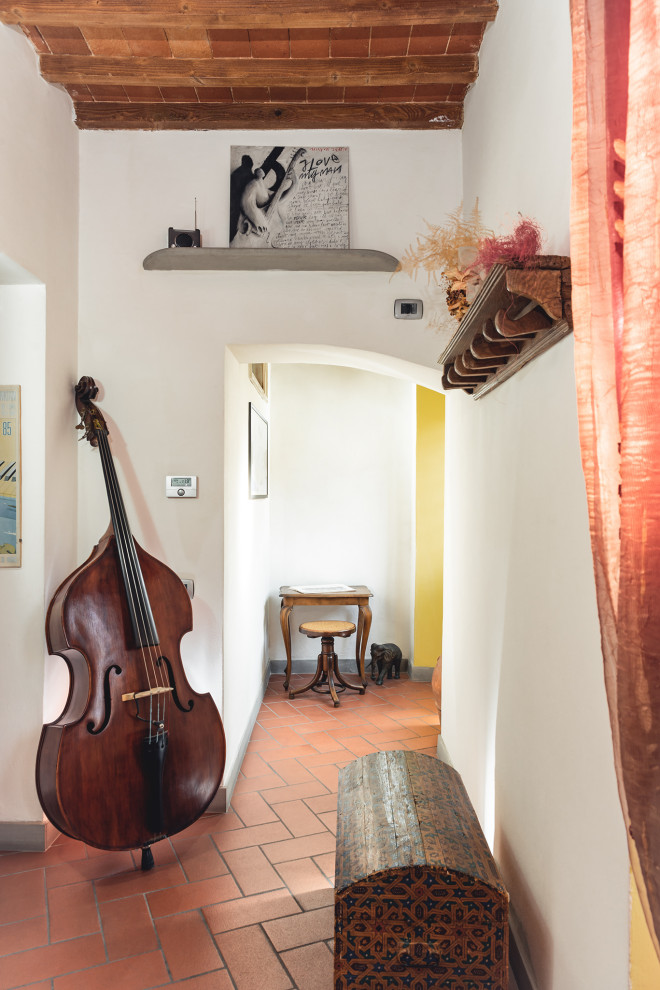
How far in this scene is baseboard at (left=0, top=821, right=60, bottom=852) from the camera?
9.05ft

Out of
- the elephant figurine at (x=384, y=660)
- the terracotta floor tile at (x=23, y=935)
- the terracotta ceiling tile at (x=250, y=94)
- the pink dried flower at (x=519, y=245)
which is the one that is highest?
the terracotta ceiling tile at (x=250, y=94)

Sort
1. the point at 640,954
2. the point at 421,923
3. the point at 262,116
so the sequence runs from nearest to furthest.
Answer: the point at 640,954
the point at 421,923
the point at 262,116

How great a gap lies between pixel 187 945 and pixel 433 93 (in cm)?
338

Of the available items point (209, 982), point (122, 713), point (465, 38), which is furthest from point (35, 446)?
point (465, 38)

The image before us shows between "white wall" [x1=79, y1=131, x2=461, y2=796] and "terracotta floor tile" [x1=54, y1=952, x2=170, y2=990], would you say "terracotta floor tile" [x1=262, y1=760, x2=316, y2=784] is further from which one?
"terracotta floor tile" [x1=54, y1=952, x2=170, y2=990]

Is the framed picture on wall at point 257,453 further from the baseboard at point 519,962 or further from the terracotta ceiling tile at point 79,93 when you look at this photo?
the baseboard at point 519,962

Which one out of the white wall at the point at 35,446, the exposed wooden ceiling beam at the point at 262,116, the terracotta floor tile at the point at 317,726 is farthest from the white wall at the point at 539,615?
the white wall at the point at 35,446

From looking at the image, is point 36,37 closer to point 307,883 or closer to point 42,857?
point 42,857

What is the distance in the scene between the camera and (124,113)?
304 centimetres

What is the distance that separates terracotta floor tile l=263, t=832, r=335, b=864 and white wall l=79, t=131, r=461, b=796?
2.28 ft

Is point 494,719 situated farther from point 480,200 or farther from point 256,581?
point 256,581

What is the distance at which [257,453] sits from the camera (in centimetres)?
441

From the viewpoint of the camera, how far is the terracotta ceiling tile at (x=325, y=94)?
9.66 feet

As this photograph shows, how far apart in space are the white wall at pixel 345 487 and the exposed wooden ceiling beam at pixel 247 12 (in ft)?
10.3
